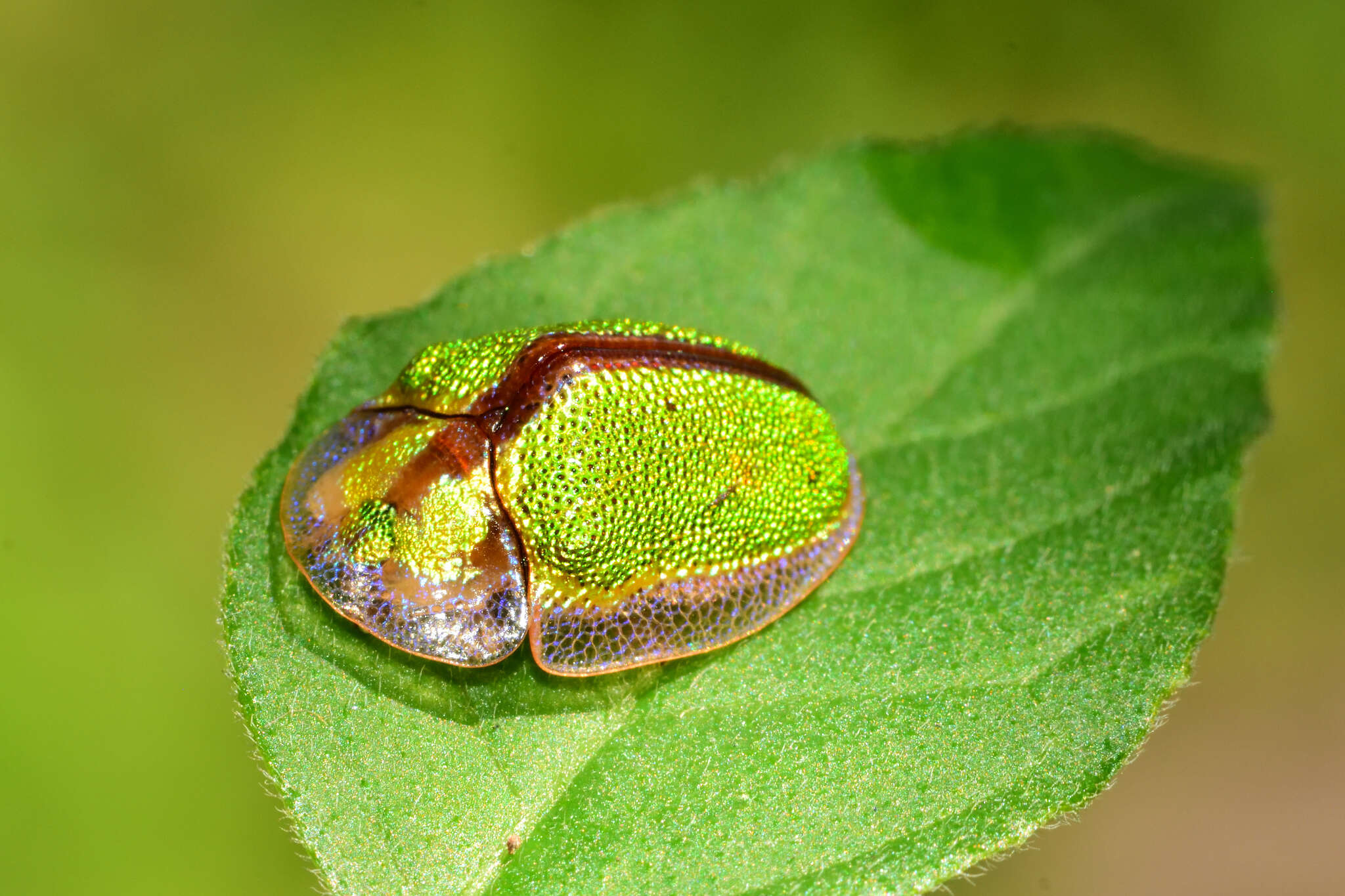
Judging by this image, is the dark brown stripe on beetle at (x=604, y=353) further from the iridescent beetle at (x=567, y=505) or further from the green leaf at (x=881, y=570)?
the green leaf at (x=881, y=570)

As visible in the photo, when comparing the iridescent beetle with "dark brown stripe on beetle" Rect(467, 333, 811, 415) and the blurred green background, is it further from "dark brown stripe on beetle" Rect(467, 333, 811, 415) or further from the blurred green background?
the blurred green background

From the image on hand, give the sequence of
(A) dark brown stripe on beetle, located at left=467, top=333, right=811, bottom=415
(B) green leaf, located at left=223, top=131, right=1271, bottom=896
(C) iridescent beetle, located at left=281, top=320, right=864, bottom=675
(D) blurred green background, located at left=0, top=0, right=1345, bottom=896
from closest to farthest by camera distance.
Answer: (B) green leaf, located at left=223, top=131, right=1271, bottom=896, (C) iridescent beetle, located at left=281, top=320, right=864, bottom=675, (A) dark brown stripe on beetle, located at left=467, top=333, right=811, bottom=415, (D) blurred green background, located at left=0, top=0, right=1345, bottom=896

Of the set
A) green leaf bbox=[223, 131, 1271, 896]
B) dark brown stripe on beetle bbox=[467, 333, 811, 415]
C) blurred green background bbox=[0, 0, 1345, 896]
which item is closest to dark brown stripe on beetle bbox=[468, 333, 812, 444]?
dark brown stripe on beetle bbox=[467, 333, 811, 415]

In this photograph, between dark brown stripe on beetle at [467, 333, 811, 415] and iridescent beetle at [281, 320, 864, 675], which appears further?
dark brown stripe on beetle at [467, 333, 811, 415]

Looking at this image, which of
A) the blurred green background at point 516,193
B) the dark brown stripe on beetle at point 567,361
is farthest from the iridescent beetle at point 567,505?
the blurred green background at point 516,193

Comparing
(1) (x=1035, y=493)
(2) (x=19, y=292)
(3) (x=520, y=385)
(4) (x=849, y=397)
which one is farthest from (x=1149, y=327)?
(2) (x=19, y=292)

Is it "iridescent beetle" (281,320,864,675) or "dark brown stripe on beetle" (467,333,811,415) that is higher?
A: "dark brown stripe on beetle" (467,333,811,415)
